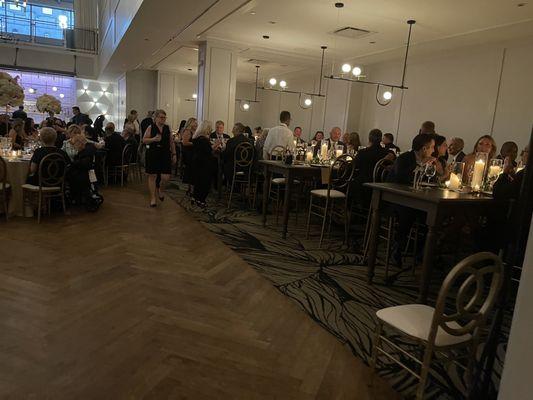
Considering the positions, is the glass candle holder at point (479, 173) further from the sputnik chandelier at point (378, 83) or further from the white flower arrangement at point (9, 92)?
the white flower arrangement at point (9, 92)

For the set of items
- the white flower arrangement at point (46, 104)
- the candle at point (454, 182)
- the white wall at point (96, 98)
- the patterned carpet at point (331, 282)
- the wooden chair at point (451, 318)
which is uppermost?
the white wall at point (96, 98)

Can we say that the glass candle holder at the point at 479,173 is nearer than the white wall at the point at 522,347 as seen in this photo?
No

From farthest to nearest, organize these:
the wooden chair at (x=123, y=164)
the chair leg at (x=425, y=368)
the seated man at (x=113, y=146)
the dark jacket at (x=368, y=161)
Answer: the wooden chair at (x=123, y=164)
the seated man at (x=113, y=146)
the dark jacket at (x=368, y=161)
the chair leg at (x=425, y=368)

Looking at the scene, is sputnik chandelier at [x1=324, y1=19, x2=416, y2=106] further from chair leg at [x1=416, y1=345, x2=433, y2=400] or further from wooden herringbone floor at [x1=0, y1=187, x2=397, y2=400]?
chair leg at [x1=416, y1=345, x2=433, y2=400]

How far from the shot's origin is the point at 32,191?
15.9 ft

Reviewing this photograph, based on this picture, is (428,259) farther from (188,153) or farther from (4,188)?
(188,153)

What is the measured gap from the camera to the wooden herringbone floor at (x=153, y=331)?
1948 millimetres

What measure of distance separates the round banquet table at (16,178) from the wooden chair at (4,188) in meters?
0.07

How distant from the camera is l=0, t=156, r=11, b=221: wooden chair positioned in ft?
14.9

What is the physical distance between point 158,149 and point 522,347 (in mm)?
5357

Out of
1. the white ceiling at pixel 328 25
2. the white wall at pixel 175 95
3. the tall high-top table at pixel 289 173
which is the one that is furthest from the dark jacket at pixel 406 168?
the white wall at pixel 175 95

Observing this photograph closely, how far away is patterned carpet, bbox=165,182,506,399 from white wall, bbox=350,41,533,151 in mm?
4060

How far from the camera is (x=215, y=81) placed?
27.7 ft

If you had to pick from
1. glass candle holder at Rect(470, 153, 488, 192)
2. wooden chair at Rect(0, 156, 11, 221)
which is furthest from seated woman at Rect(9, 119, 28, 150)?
glass candle holder at Rect(470, 153, 488, 192)
